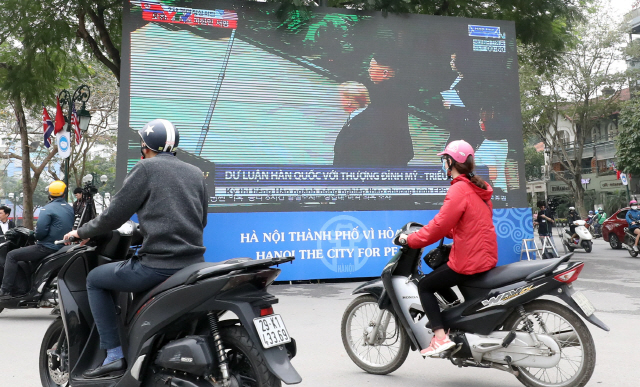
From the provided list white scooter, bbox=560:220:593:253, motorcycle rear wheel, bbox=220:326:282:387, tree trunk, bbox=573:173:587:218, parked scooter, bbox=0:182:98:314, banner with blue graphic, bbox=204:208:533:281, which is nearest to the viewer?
motorcycle rear wheel, bbox=220:326:282:387

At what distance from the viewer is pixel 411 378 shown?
4.76 metres

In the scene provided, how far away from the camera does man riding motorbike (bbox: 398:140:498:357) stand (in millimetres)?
4242

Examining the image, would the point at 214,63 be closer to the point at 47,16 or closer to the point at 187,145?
the point at 187,145

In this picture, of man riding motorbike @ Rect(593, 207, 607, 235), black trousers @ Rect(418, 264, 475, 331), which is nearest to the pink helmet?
black trousers @ Rect(418, 264, 475, 331)

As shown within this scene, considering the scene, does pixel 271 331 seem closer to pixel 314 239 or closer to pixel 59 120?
pixel 314 239

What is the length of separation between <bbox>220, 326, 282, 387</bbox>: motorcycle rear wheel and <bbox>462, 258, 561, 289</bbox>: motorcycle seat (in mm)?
1751

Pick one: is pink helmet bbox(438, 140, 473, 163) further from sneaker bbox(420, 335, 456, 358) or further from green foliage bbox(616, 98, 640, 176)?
green foliage bbox(616, 98, 640, 176)

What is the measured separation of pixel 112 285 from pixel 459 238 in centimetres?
232

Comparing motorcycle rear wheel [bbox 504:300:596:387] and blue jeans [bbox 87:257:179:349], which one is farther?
→ motorcycle rear wheel [bbox 504:300:596:387]

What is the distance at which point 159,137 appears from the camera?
11.7ft

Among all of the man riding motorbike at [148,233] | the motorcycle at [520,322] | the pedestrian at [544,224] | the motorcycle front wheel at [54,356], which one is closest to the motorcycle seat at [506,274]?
the motorcycle at [520,322]

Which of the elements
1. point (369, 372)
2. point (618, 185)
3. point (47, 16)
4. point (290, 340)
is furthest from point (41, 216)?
point (618, 185)

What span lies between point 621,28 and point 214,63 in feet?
75.0

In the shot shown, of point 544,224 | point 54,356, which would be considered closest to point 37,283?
point 54,356
